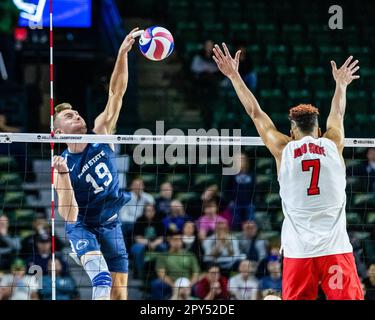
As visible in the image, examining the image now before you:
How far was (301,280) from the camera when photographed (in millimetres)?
8859

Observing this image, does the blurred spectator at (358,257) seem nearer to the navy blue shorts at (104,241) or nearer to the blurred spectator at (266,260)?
the blurred spectator at (266,260)

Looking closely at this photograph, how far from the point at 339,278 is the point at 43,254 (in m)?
6.50

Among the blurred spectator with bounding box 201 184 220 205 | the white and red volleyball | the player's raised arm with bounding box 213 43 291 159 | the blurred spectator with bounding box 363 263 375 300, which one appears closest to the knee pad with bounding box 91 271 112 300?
the white and red volleyball

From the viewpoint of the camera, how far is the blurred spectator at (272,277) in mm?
14141

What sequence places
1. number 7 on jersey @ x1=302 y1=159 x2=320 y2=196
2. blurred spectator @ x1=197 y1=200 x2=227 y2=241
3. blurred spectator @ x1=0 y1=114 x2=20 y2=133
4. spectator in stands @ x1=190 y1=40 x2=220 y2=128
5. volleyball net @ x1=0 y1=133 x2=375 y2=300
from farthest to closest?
spectator in stands @ x1=190 y1=40 x2=220 y2=128 < blurred spectator @ x1=0 y1=114 x2=20 y2=133 < blurred spectator @ x1=197 y1=200 x2=227 y2=241 < volleyball net @ x1=0 y1=133 x2=375 y2=300 < number 7 on jersey @ x1=302 y1=159 x2=320 y2=196

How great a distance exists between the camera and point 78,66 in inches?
813

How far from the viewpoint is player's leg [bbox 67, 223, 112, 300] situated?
35.7ft

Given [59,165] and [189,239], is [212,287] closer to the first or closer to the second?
[189,239]

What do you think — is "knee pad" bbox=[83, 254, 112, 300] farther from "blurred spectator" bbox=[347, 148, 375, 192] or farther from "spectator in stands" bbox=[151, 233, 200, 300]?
"blurred spectator" bbox=[347, 148, 375, 192]

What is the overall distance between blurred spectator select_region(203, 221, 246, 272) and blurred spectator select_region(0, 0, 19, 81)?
6.16 metres

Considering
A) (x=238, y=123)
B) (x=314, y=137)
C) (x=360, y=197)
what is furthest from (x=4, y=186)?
(x=314, y=137)

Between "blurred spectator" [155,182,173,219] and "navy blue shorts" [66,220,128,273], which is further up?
"blurred spectator" [155,182,173,219]

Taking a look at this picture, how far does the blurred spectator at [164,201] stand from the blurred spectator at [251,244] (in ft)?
3.71

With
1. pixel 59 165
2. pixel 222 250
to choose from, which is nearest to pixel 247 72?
pixel 222 250
